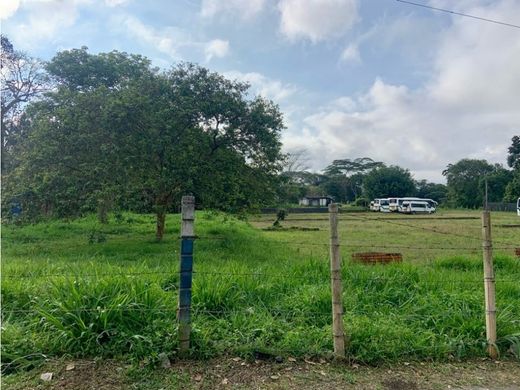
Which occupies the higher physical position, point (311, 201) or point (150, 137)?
point (150, 137)

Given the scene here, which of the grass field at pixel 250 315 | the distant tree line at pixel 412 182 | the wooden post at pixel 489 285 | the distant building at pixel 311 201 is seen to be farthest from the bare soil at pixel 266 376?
the distant building at pixel 311 201

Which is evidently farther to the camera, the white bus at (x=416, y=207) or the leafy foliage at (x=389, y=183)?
the leafy foliage at (x=389, y=183)

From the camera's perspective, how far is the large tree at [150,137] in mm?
9680

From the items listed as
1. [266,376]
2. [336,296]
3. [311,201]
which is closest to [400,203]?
[311,201]

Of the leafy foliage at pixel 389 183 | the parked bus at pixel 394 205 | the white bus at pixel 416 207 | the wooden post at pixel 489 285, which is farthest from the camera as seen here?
the leafy foliage at pixel 389 183

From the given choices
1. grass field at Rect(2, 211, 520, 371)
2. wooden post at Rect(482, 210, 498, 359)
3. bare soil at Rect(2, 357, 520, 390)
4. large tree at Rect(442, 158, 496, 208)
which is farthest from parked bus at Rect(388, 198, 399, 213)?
bare soil at Rect(2, 357, 520, 390)

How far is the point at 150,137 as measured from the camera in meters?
10.2

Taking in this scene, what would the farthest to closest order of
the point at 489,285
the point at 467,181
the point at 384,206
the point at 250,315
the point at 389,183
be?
the point at 389,183 < the point at 467,181 < the point at 384,206 < the point at 250,315 < the point at 489,285

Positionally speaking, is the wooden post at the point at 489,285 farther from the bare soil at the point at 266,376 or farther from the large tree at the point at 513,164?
the large tree at the point at 513,164

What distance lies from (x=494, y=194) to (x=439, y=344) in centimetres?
6151

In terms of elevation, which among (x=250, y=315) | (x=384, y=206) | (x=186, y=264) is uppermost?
(x=384, y=206)

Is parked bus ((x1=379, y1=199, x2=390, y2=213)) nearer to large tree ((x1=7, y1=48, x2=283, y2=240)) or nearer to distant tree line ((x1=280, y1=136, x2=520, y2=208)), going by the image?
distant tree line ((x1=280, y1=136, x2=520, y2=208))

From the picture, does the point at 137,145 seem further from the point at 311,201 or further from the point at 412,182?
the point at 412,182

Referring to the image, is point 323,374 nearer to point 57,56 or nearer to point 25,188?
point 25,188
